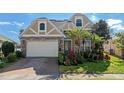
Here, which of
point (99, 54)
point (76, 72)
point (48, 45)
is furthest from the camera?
point (48, 45)

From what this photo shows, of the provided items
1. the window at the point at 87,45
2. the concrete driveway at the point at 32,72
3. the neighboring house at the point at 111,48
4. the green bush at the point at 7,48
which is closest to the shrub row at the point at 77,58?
the concrete driveway at the point at 32,72

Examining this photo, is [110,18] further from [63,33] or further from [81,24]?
[63,33]

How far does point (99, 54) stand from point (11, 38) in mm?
15577

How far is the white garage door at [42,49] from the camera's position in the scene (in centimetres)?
3085

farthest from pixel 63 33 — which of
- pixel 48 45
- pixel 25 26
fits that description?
pixel 25 26

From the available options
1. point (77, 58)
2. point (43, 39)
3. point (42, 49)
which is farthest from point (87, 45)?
point (77, 58)

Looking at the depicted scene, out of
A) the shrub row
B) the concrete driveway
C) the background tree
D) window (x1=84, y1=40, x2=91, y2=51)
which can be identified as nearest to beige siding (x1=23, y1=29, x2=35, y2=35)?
window (x1=84, y1=40, x2=91, y2=51)

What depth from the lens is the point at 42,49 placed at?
30953 millimetres

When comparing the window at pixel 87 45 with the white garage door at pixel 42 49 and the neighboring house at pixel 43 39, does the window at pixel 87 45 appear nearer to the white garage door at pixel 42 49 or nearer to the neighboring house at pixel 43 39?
the neighboring house at pixel 43 39

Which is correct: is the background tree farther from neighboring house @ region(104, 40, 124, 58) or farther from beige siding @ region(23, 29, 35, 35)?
beige siding @ region(23, 29, 35, 35)

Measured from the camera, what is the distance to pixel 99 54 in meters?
28.8

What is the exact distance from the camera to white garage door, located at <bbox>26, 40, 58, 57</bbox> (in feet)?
101

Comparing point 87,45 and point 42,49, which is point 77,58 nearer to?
point 42,49

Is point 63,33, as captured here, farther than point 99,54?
Yes
